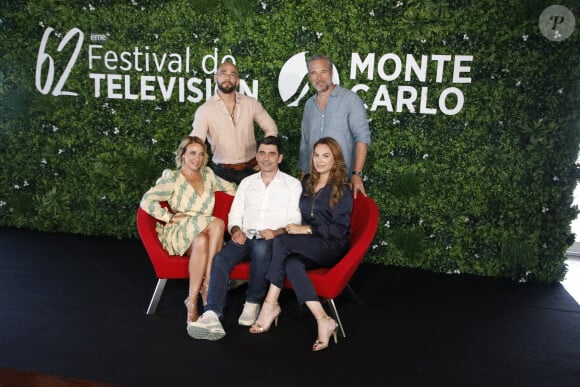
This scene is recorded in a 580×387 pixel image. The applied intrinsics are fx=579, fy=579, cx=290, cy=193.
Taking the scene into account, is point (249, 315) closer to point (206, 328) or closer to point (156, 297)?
point (206, 328)

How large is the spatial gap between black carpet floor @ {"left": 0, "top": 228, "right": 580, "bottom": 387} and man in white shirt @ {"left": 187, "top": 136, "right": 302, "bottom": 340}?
0.66 ft

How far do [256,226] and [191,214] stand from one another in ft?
1.52

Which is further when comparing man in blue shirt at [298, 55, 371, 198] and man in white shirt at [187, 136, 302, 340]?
man in blue shirt at [298, 55, 371, 198]

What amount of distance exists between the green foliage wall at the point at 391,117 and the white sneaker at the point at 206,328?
1.90 m

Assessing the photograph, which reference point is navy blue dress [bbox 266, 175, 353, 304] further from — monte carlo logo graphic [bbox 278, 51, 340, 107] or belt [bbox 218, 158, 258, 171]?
monte carlo logo graphic [bbox 278, 51, 340, 107]

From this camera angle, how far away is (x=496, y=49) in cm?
449

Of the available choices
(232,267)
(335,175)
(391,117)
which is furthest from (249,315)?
(391,117)

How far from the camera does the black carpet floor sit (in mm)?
3100

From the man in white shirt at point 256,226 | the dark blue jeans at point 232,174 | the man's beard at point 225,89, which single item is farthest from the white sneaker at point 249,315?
the man's beard at point 225,89

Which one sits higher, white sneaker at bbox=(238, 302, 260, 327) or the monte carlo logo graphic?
the monte carlo logo graphic

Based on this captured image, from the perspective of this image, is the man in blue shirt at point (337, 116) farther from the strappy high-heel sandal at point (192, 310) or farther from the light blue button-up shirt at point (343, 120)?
the strappy high-heel sandal at point (192, 310)

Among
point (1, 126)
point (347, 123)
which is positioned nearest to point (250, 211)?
point (347, 123)

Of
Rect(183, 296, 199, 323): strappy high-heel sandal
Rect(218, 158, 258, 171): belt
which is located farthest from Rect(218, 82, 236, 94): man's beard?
Rect(183, 296, 199, 323): strappy high-heel sandal

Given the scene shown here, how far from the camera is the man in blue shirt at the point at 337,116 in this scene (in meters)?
4.07
